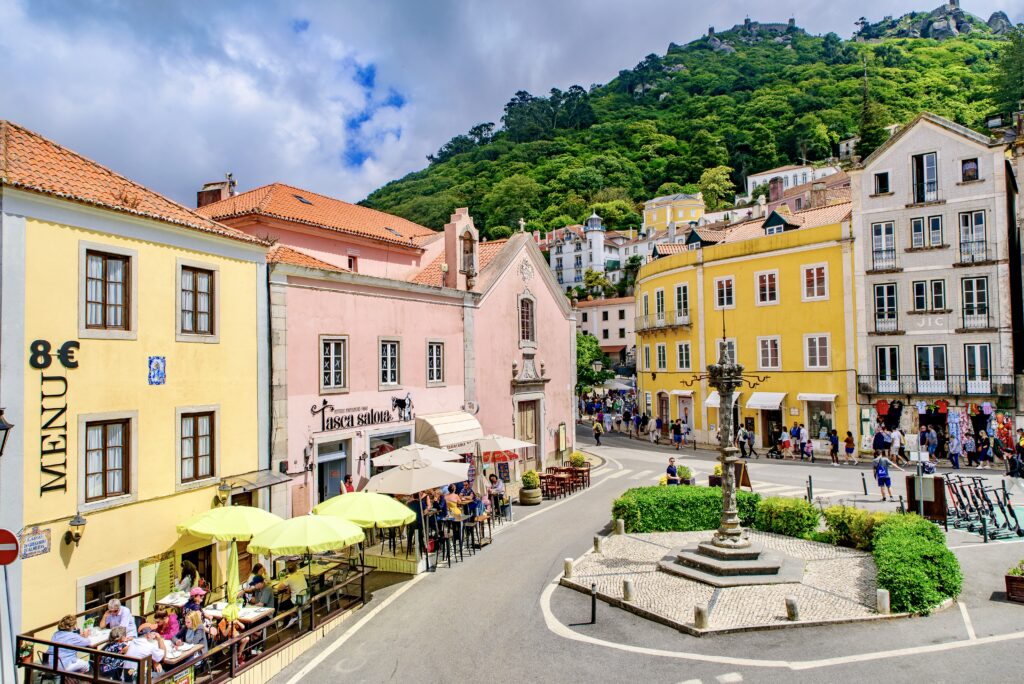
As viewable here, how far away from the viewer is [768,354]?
36.1 meters

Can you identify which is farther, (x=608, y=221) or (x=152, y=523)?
(x=608, y=221)

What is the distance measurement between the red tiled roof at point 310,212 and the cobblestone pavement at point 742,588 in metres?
14.7

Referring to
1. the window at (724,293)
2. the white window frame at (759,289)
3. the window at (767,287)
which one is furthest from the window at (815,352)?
the window at (724,293)

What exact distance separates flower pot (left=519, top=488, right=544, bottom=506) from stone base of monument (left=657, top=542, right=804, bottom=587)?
28.2 ft

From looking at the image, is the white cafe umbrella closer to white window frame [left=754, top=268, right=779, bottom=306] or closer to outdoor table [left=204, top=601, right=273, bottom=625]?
outdoor table [left=204, top=601, right=273, bottom=625]

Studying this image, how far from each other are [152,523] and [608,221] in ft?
346

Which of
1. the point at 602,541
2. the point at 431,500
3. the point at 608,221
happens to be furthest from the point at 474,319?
the point at 608,221

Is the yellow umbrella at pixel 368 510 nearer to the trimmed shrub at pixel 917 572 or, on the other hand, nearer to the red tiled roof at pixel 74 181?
the red tiled roof at pixel 74 181

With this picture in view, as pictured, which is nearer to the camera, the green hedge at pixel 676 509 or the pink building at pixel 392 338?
the pink building at pixel 392 338

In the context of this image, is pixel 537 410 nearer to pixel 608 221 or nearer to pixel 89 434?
pixel 89 434

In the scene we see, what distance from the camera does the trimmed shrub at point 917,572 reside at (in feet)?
40.0

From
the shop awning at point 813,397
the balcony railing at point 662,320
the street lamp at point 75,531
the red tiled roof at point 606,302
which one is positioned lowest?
the street lamp at point 75,531

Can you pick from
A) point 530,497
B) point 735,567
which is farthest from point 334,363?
point 735,567

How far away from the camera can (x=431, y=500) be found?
18.5m
